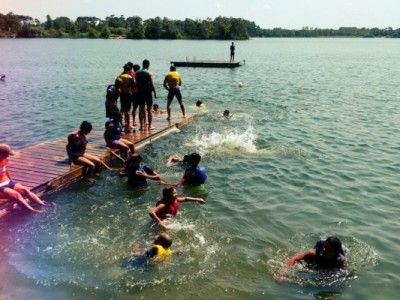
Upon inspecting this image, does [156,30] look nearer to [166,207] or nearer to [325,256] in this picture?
[166,207]

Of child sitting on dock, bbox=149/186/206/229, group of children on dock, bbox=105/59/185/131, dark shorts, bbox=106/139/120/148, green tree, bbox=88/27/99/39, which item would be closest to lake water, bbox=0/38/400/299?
child sitting on dock, bbox=149/186/206/229

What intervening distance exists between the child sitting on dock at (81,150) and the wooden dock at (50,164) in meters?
0.25

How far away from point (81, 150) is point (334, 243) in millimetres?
7352

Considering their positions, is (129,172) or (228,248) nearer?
(228,248)

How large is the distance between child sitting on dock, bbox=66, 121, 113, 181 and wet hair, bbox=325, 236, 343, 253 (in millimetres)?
6881

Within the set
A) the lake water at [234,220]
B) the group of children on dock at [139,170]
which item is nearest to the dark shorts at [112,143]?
the group of children on dock at [139,170]

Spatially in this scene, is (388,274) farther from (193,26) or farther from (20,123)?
(193,26)

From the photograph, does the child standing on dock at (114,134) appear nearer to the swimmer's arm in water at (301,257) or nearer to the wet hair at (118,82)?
the wet hair at (118,82)

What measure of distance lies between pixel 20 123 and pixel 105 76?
22.4m

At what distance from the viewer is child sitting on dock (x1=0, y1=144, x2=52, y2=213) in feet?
30.1

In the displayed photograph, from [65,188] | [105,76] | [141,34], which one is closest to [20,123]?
[65,188]

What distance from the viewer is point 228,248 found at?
8508 mm

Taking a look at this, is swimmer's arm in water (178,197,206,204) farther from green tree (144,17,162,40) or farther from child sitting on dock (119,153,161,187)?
green tree (144,17,162,40)

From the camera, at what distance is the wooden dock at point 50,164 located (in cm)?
1053
